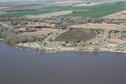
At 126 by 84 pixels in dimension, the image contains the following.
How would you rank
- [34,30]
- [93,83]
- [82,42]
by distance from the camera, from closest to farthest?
[93,83], [82,42], [34,30]

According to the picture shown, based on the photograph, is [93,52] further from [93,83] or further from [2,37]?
[2,37]

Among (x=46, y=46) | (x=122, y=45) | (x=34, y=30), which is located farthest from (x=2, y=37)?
(x=122, y=45)

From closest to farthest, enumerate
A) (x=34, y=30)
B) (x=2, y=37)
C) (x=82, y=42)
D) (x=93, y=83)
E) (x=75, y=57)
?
(x=93, y=83), (x=75, y=57), (x=82, y=42), (x=2, y=37), (x=34, y=30)

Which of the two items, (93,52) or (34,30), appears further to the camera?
(34,30)

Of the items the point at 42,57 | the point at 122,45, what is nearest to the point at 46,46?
the point at 42,57

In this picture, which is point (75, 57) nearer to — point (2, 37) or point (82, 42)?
point (82, 42)

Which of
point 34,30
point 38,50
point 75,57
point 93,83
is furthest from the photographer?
point 34,30
